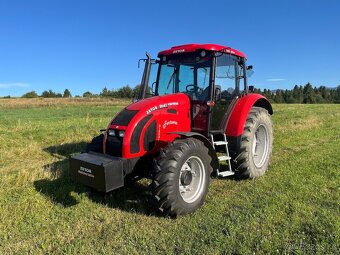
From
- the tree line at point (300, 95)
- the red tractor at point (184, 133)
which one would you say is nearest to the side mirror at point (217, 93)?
the red tractor at point (184, 133)

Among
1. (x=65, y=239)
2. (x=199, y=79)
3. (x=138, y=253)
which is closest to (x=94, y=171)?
(x=65, y=239)

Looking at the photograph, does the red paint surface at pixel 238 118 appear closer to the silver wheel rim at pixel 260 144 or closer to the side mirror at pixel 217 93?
the side mirror at pixel 217 93

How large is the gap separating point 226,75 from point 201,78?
0.66 meters

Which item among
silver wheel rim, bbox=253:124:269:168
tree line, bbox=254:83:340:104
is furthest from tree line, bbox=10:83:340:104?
silver wheel rim, bbox=253:124:269:168

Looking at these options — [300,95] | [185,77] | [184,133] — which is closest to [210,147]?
[184,133]

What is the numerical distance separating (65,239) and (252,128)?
382 cm

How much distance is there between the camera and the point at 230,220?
4.41 meters

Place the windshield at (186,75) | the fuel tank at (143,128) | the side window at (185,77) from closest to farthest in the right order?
the fuel tank at (143,128) < the windshield at (186,75) < the side window at (185,77)

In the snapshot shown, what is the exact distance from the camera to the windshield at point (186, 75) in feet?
19.5

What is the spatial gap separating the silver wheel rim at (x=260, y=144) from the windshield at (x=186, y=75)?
1.79 meters

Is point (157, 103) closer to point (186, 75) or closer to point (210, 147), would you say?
point (210, 147)

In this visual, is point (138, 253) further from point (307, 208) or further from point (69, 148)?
point (69, 148)

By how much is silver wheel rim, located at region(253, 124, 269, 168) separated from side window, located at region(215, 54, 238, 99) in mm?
1090

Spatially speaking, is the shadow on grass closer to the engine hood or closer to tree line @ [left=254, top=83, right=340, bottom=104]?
the engine hood
